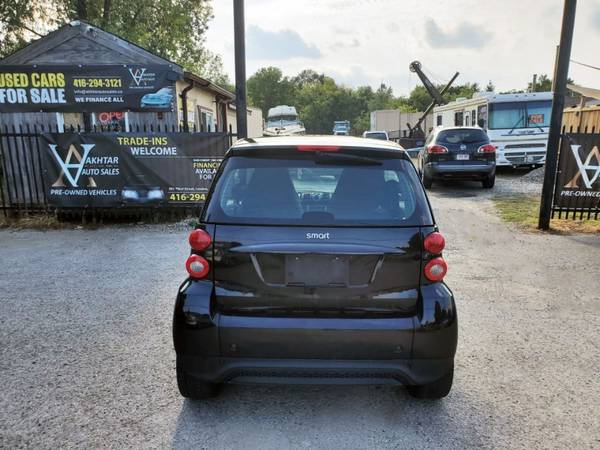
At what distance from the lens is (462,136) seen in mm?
13469

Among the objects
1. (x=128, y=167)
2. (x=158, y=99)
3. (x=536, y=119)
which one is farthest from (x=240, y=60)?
(x=536, y=119)

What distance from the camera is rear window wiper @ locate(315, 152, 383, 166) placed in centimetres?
301

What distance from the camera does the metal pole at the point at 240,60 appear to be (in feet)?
27.3

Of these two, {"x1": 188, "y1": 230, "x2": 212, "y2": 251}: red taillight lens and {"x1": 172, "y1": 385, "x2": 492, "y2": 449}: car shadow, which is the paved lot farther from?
{"x1": 188, "y1": 230, "x2": 212, "y2": 251}: red taillight lens

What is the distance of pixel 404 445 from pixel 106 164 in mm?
7825

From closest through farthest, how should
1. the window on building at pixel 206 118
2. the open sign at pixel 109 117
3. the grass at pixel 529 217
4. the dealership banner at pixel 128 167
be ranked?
1. the grass at pixel 529 217
2. the dealership banner at pixel 128 167
3. the open sign at pixel 109 117
4. the window on building at pixel 206 118

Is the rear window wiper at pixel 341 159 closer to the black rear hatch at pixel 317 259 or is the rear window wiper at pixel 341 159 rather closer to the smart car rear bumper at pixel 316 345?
the black rear hatch at pixel 317 259

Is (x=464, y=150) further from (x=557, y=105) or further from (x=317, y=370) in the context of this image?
(x=317, y=370)

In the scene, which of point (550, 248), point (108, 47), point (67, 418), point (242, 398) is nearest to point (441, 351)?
point (242, 398)

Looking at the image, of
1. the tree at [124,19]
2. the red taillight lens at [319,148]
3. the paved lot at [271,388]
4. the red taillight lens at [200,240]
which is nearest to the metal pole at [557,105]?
the paved lot at [271,388]

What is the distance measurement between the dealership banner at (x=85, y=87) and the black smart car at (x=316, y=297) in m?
9.44

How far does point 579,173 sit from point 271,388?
25.0ft

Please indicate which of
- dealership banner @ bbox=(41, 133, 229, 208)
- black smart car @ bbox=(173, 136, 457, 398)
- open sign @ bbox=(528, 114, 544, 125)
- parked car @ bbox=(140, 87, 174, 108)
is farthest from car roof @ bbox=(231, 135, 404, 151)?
open sign @ bbox=(528, 114, 544, 125)

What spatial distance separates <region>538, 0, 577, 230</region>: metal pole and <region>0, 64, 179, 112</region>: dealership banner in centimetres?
802
